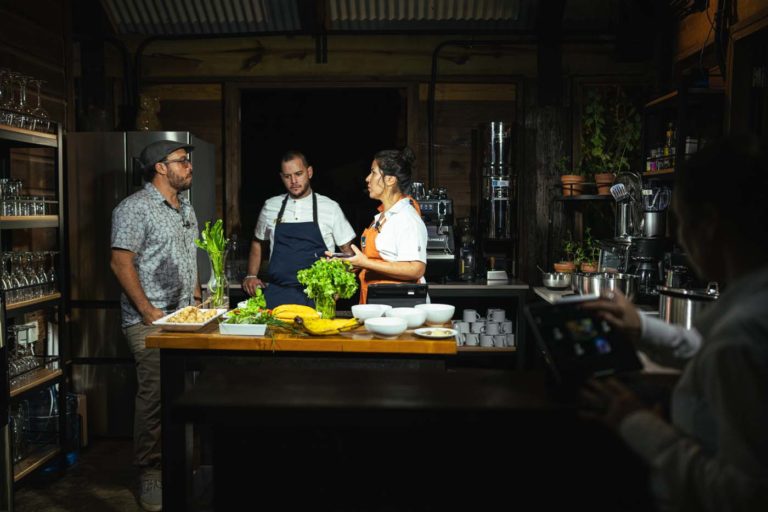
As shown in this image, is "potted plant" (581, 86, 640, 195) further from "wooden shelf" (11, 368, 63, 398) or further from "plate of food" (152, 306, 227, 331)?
"wooden shelf" (11, 368, 63, 398)

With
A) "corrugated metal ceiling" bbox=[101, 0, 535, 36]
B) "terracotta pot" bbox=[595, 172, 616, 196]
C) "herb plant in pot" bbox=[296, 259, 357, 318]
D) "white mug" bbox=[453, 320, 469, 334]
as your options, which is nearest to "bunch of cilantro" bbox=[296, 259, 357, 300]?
"herb plant in pot" bbox=[296, 259, 357, 318]

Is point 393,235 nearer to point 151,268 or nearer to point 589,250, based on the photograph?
point 151,268

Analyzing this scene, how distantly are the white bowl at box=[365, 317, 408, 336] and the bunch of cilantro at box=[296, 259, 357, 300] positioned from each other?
37cm

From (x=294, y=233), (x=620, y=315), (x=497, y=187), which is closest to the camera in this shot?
(x=620, y=315)

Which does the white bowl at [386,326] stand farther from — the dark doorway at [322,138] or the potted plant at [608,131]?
the potted plant at [608,131]

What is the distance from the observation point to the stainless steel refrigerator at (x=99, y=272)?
15.1 ft

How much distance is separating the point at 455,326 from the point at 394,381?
3248 millimetres

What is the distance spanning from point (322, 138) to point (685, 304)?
3.56 m

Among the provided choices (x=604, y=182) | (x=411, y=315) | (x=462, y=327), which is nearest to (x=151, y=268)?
(x=411, y=315)

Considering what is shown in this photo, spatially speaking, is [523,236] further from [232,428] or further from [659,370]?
[232,428]

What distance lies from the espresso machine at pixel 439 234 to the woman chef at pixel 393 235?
1123 millimetres

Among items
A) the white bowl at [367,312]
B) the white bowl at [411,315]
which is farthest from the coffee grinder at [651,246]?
the white bowl at [367,312]

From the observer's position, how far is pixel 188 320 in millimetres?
3236

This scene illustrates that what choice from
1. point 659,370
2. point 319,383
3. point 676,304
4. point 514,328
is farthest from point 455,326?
point 319,383
